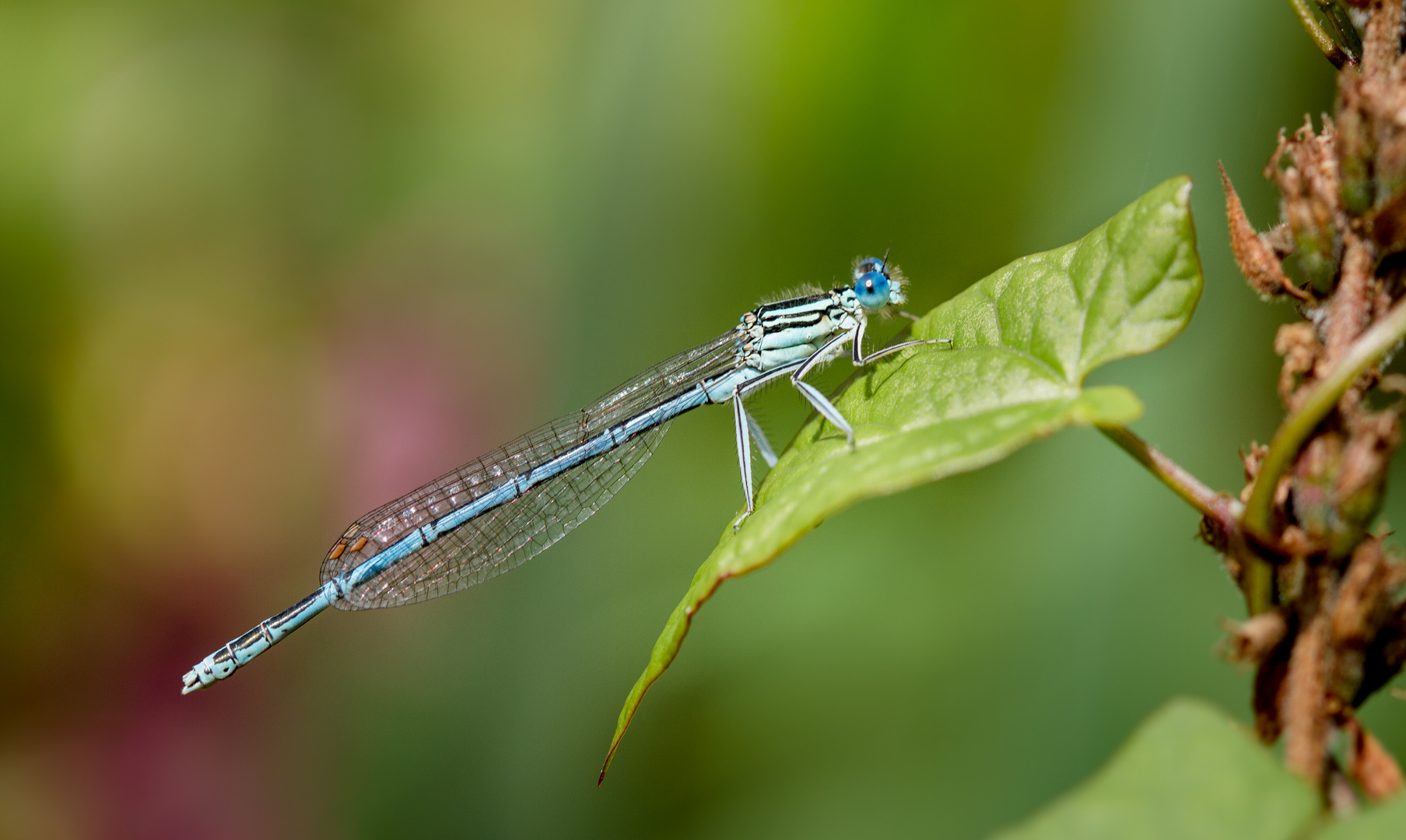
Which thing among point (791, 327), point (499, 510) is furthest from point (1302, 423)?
point (499, 510)

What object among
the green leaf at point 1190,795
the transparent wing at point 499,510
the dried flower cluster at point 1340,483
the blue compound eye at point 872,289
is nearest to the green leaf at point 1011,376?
the dried flower cluster at point 1340,483

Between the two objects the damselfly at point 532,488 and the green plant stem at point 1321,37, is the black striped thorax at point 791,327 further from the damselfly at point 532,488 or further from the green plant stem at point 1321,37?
the green plant stem at point 1321,37

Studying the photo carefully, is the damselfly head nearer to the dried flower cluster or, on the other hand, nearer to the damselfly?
the damselfly

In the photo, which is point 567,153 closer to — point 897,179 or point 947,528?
point 897,179

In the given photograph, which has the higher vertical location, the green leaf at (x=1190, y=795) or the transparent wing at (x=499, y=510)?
the transparent wing at (x=499, y=510)

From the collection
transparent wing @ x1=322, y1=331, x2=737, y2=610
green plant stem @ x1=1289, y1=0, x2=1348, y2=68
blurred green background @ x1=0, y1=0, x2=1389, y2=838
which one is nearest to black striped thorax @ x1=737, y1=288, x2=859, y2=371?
transparent wing @ x1=322, y1=331, x2=737, y2=610

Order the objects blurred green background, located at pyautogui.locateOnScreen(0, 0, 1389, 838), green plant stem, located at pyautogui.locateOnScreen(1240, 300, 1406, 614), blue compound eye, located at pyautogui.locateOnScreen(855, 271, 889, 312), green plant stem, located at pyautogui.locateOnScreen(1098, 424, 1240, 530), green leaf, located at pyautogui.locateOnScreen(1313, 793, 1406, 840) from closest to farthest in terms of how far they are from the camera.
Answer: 1. green leaf, located at pyautogui.locateOnScreen(1313, 793, 1406, 840)
2. green plant stem, located at pyautogui.locateOnScreen(1240, 300, 1406, 614)
3. green plant stem, located at pyautogui.locateOnScreen(1098, 424, 1240, 530)
4. blue compound eye, located at pyautogui.locateOnScreen(855, 271, 889, 312)
5. blurred green background, located at pyautogui.locateOnScreen(0, 0, 1389, 838)
